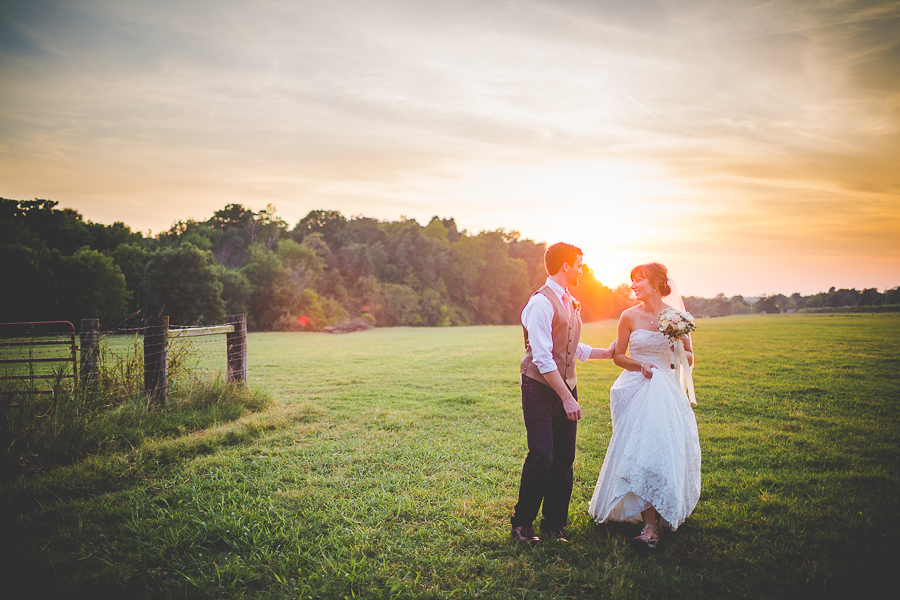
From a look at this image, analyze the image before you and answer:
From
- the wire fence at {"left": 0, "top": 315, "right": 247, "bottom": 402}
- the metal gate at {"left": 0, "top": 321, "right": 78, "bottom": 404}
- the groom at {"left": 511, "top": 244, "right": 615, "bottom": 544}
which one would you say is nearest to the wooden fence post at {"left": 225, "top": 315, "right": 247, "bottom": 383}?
the wire fence at {"left": 0, "top": 315, "right": 247, "bottom": 402}

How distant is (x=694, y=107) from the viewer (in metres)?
12.2

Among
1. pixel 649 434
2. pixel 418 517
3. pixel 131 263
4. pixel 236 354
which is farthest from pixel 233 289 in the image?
pixel 649 434

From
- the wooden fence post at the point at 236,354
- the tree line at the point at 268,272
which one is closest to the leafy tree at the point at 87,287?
the tree line at the point at 268,272

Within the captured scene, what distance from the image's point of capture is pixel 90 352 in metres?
7.20

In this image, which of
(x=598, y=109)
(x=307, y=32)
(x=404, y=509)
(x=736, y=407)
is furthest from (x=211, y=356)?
(x=598, y=109)

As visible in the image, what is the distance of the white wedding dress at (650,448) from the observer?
12.9ft

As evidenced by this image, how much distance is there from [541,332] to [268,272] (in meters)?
46.2

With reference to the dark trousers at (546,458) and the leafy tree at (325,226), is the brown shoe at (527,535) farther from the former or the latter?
the leafy tree at (325,226)

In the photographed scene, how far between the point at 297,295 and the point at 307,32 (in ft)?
118

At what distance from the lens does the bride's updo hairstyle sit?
14.6 feet

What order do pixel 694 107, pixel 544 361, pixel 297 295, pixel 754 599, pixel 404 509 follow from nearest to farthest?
pixel 754 599 → pixel 544 361 → pixel 404 509 → pixel 694 107 → pixel 297 295

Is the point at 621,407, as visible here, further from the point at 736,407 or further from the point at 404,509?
the point at 736,407

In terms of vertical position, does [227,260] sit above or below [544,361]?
above

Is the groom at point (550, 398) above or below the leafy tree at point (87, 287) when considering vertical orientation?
below
